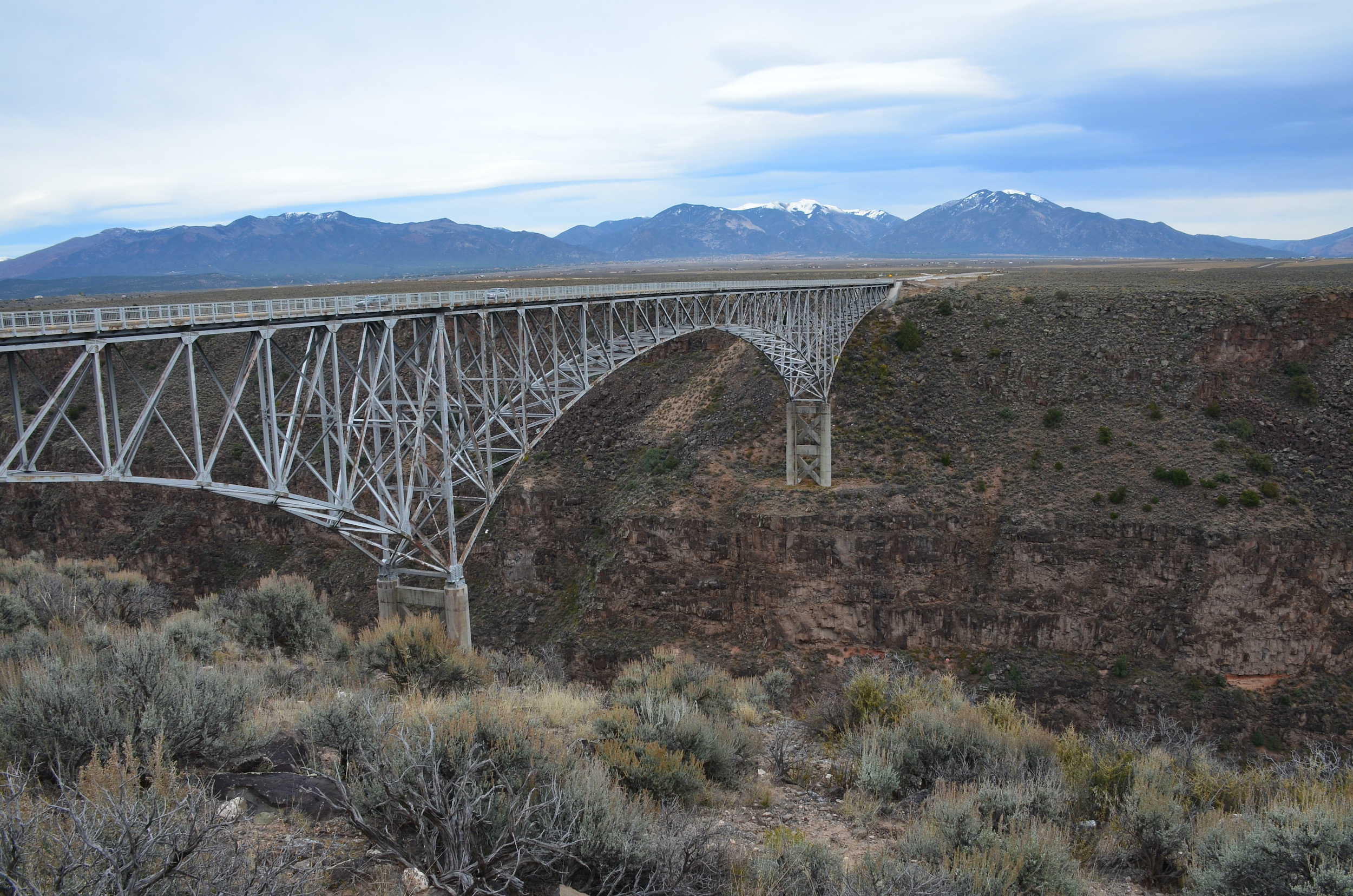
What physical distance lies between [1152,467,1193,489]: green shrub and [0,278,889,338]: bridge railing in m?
24.1

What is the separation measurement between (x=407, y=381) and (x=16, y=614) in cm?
Answer: 2994

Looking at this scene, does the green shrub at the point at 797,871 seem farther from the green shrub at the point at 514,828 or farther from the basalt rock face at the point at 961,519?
the basalt rock face at the point at 961,519

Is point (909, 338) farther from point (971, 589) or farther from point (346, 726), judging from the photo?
point (346, 726)

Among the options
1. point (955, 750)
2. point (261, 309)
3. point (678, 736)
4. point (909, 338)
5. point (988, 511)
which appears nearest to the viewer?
point (678, 736)

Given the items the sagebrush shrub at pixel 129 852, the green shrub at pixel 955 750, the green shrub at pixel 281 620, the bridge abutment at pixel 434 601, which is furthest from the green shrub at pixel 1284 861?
the bridge abutment at pixel 434 601

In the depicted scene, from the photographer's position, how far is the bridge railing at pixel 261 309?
→ 539 inches

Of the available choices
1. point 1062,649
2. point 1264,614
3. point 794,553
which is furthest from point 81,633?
point 1264,614

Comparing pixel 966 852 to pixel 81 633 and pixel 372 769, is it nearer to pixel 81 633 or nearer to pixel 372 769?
pixel 372 769

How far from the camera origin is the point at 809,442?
43.7m

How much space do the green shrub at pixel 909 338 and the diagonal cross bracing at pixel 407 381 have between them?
273 cm

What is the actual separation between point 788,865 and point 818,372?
36.1m

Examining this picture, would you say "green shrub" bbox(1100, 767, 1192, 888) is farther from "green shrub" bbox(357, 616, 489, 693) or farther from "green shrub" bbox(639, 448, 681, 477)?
"green shrub" bbox(639, 448, 681, 477)

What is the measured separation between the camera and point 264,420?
16.8m

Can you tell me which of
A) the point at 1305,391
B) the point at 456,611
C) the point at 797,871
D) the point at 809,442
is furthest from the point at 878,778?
the point at 1305,391
